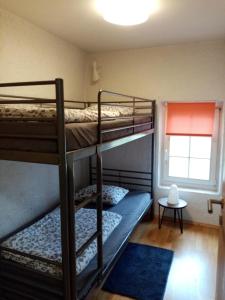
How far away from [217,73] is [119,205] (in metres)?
2.06

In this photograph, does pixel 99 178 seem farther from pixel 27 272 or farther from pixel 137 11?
pixel 137 11

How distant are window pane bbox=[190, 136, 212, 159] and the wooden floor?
1.00 metres

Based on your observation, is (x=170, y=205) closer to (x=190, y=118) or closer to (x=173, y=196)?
(x=173, y=196)

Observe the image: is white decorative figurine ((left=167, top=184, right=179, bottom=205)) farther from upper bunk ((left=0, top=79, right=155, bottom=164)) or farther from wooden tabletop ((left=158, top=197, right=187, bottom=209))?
upper bunk ((left=0, top=79, right=155, bottom=164))

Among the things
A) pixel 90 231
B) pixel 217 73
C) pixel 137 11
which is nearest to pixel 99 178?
pixel 90 231

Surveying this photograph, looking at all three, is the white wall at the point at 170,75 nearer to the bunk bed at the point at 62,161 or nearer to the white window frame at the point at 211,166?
the white window frame at the point at 211,166

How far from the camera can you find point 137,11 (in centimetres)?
204

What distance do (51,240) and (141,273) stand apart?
997 millimetres

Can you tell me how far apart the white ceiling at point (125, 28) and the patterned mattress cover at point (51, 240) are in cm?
197

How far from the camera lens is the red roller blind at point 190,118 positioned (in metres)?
3.28

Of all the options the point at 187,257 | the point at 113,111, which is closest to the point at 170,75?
the point at 113,111

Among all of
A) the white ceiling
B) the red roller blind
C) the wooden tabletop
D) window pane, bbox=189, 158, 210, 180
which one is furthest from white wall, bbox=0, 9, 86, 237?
window pane, bbox=189, 158, 210, 180

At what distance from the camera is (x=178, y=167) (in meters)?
3.59

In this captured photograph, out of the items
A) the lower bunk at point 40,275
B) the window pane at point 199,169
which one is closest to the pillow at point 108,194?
the lower bunk at point 40,275
